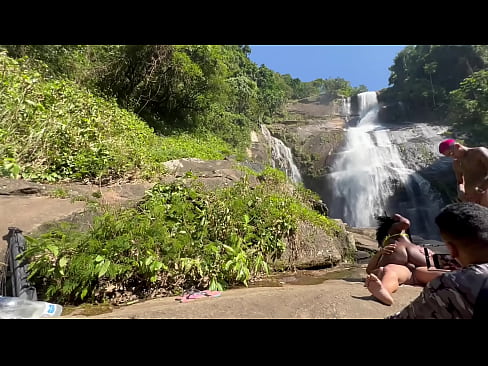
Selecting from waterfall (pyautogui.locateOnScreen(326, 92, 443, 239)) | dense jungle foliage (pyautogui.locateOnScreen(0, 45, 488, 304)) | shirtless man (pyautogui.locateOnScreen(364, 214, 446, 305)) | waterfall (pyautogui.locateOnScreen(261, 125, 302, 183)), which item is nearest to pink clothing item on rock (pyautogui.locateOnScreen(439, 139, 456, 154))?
shirtless man (pyautogui.locateOnScreen(364, 214, 446, 305))

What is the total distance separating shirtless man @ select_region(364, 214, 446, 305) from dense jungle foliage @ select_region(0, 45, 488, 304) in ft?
5.38

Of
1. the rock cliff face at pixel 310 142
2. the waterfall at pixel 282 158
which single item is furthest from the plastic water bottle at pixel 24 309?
the waterfall at pixel 282 158

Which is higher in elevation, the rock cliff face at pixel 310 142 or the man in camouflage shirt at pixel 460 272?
the rock cliff face at pixel 310 142

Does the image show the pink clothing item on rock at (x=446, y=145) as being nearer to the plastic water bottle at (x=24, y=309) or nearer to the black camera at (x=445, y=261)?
the black camera at (x=445, y=261)

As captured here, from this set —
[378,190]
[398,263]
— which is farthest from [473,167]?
[378,190]

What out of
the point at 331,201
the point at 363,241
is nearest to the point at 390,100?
the point at 331,201

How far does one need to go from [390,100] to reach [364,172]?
17.5 m

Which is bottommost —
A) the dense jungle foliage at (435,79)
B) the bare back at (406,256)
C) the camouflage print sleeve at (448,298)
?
the bare back at (406,256)

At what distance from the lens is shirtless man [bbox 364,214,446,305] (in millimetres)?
2975

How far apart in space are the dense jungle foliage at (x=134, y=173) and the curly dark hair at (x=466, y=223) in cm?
278

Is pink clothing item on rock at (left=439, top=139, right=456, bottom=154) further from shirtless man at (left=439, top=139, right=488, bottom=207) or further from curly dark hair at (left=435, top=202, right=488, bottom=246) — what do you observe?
curly dark hair at (left=435, top=202, right=488, bottom=246)

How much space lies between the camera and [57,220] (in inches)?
166

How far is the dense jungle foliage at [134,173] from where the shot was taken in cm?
343
